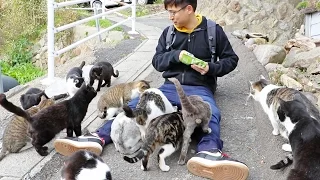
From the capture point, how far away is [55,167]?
10.7ft

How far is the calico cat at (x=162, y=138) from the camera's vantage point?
3.04 metres

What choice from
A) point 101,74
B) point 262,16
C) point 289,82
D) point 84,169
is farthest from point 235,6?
point 84,169

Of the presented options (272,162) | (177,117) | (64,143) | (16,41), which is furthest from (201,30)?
(16,41)

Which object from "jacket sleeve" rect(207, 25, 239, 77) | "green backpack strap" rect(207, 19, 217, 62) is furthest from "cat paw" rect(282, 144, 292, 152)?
"green backpack strap" rect(207, 19, 217, 62)

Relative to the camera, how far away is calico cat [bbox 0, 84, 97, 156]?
3.29 m

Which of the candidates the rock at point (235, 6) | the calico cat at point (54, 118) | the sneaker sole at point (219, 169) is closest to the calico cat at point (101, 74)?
the calico cat at point (54, 118)

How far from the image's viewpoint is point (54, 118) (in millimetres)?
3387

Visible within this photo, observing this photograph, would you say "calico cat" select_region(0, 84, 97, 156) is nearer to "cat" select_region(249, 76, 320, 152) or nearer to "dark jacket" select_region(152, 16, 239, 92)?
"dark jacket" select_region(152, 16, 239, 92)

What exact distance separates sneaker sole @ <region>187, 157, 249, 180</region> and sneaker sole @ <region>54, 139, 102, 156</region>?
31.7 inches

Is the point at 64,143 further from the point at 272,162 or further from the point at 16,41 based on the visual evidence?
the point at 16,41

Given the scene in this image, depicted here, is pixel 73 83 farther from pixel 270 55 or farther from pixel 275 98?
pixel 270 55

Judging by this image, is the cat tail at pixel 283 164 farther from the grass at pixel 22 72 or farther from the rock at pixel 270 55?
the grass at pixel 22 72

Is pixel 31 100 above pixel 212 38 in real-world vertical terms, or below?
below

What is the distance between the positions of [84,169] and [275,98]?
2023 mm
